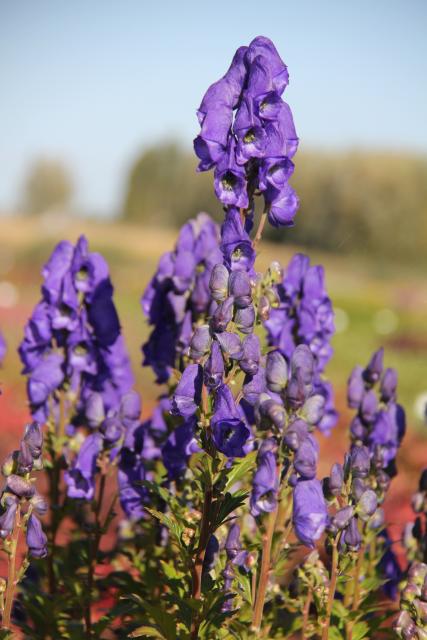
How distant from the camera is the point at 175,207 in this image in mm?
37688

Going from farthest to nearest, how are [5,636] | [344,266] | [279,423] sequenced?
[344,266]
[5,636]
[279,423]

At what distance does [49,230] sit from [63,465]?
1219 inches

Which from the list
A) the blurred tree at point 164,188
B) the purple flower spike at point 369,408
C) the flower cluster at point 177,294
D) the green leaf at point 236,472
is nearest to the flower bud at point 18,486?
the green leaf at point 236,472

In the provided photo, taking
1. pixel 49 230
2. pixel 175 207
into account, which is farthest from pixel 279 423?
pixel 175 207

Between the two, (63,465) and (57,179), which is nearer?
(63,465)

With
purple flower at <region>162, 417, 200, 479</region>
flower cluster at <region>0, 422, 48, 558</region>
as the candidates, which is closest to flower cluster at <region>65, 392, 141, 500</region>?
purple flower at <region>162, 417, 200, 479</region>

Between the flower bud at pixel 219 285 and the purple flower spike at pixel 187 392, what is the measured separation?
0.21 metres

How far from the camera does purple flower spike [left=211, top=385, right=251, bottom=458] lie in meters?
2.07

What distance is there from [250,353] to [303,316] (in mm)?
984

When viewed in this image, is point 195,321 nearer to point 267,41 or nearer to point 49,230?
point 267,41

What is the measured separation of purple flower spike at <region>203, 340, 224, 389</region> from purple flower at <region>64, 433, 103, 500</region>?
2.89 ft

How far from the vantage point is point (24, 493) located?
7.07ft

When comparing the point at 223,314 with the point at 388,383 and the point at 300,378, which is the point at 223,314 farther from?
the point at 388,383

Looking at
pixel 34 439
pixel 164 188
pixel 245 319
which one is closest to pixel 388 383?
pixel 245 319
